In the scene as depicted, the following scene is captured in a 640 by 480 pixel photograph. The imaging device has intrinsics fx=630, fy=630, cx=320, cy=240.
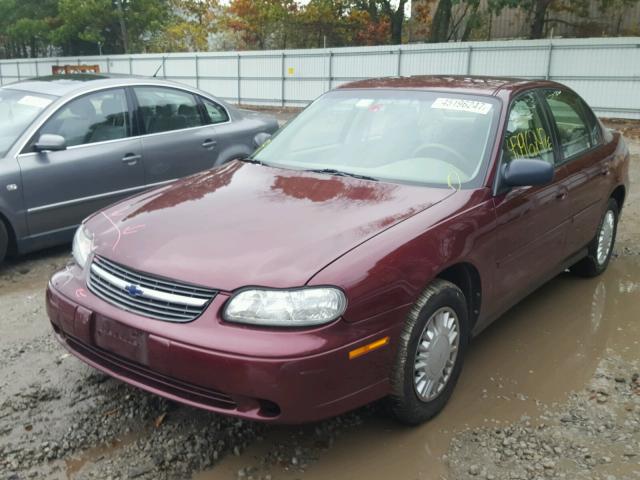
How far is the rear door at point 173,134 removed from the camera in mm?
6227

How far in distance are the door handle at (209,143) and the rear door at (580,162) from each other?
11.7 feet

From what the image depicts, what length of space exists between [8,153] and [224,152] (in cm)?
221

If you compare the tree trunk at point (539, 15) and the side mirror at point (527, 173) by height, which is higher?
the tree trunk at point (539, 15)

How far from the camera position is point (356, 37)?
3275cm

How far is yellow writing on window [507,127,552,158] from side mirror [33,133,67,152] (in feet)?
12.2

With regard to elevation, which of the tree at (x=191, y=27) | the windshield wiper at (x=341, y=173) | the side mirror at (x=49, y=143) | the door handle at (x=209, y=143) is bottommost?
the door handle at (x=209, y=143)

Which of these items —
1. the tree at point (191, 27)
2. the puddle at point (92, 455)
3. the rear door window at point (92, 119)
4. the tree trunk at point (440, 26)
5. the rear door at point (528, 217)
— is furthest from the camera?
the tree at point (191, 27)

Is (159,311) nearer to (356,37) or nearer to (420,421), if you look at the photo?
(420,421)

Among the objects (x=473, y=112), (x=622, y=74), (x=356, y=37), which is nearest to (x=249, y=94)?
(x=356, y=37)

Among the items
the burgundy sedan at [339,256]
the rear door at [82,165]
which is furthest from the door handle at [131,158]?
the burgundy sedan at [339,256]

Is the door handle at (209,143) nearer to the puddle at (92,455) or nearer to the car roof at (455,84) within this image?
the car roof at (455,84)

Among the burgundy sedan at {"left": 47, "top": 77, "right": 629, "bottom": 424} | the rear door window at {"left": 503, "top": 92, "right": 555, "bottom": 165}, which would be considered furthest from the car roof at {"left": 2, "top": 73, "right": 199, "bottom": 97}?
the rear door window at {"left": 503, "top": 92, "right": 555, "bottom": 165}

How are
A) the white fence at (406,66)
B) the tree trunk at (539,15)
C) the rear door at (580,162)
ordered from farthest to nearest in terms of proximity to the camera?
the tree trunk at (539,15) < the white fence at (406,66) < the rear door at (580,162)

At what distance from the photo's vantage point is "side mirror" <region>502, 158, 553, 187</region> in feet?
11.3
